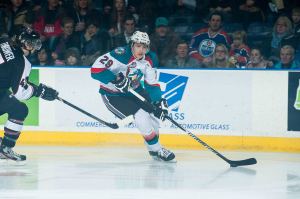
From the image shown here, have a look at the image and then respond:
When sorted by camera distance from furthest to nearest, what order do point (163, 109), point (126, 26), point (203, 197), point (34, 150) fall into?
point (126, 26) → point (34, 150) → point (163, 109) → point (203, 197)

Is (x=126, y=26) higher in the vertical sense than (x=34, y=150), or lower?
higher

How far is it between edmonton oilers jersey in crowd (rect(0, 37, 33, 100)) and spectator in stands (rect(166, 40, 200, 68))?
90.0 inches

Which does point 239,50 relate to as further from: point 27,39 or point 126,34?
point 27,39

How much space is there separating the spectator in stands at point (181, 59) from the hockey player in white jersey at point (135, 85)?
1.23 meters

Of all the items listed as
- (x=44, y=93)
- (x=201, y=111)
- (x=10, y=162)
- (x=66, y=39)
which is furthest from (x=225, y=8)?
(x=10, y=162)

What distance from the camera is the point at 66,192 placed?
669 centimetres

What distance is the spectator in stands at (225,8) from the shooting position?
10.5 m

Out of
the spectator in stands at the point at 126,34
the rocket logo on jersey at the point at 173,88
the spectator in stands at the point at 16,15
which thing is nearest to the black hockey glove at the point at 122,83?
the rocket logo on jersey at the point at 173,88

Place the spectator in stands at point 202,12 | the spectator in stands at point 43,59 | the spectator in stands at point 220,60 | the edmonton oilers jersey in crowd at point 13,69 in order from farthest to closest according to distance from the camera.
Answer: the spectator in stands at point 202,12
the spectator in stands at point 43,59
the spectator in stands at point 220,60
the edmonton oilers jersey in crowd at point 13,69

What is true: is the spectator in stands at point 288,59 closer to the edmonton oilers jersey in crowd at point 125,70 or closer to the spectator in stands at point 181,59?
the spectator in stands at point 181,59

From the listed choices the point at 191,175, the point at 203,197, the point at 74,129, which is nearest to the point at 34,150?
the point at 74,129

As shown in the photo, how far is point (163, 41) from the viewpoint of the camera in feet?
33.2

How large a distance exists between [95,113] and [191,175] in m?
2.21

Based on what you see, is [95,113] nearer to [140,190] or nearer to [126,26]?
[126,26]
